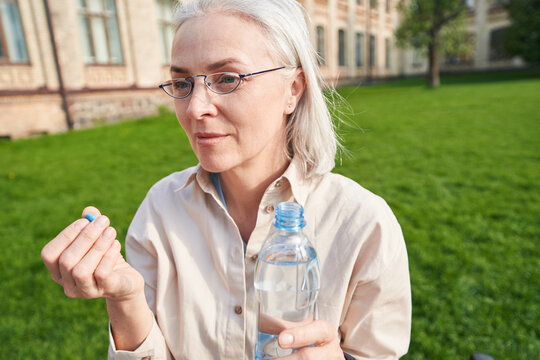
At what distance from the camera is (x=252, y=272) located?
1546 mm

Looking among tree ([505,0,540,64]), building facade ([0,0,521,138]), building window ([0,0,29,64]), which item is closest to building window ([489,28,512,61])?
tree ([505,0,540,64])

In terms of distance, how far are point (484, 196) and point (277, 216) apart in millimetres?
4928

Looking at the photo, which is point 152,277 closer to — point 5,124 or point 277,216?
point 277,216

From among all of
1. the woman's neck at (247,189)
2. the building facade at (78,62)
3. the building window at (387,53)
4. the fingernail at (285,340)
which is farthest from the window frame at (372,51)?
the fingernail at (285,340)

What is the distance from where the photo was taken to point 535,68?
30078mm

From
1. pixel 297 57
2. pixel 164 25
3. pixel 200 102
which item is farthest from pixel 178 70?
pixel 164 25

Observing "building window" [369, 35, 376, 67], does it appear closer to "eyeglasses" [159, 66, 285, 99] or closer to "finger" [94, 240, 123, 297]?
"eyeglasses" [159, 66, 285, 99]

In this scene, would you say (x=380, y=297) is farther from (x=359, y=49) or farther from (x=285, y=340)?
(x=359, y=49)

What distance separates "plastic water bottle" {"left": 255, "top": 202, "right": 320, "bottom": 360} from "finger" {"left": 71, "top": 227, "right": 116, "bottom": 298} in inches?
20.3

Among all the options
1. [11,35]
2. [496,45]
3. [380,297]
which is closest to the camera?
[380,297]

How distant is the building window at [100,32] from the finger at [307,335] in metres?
14.0

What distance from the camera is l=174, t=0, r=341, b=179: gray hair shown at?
1447mm

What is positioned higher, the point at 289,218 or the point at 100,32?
the point at 100,32

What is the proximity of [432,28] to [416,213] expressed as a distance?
73.5 ft
